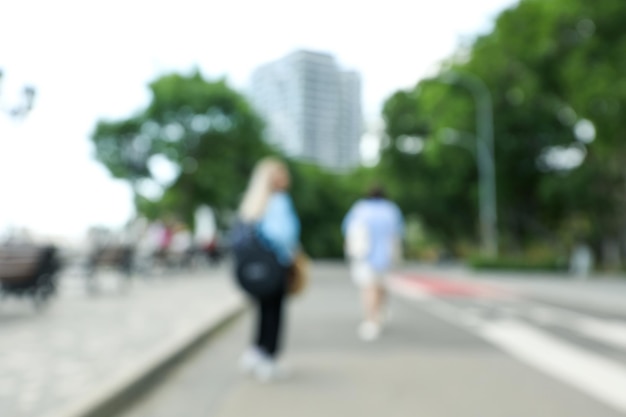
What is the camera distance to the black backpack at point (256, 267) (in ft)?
21.0

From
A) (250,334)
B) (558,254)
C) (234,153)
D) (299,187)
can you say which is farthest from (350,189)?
(250,334)

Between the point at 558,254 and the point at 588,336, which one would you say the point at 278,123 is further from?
the point at 558,254

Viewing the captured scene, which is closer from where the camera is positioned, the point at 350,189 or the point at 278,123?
the point at 278,123

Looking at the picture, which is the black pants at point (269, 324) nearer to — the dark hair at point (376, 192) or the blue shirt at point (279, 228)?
the blue shirt at point (279, 228)

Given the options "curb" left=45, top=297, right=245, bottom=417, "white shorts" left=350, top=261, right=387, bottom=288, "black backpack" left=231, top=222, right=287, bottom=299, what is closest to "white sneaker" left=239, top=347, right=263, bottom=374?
"black backpack" left=231, top=222, right=287, bottom=299

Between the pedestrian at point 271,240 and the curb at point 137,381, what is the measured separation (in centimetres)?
80

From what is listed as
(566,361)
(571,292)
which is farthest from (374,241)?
(571,292)

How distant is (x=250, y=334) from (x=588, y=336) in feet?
13.4

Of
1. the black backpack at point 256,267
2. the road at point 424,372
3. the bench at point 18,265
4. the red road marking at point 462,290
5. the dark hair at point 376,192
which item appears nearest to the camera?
the road at point 424,372

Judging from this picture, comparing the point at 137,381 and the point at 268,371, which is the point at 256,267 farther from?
the point at 137,381

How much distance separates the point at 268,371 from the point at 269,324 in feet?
1.25

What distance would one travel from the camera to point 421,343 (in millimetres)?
8789

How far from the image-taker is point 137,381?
5668mm

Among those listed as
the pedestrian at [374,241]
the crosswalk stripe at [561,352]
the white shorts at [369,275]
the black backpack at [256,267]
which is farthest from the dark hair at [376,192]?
the black backpack at [256,267]
